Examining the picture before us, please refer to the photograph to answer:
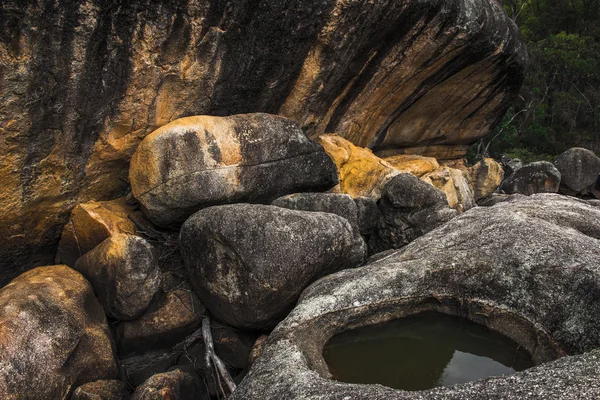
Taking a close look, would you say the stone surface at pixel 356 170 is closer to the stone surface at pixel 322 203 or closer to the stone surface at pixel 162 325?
the stone surface at pixel 322 203

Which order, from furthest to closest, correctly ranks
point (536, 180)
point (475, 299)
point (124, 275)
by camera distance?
point (536, 180) → point (124, 275) → point (475, 299)

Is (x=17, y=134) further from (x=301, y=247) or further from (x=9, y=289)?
(x=301, y=247)

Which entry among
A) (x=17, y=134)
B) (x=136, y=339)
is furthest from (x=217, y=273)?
(x=17, y=134)

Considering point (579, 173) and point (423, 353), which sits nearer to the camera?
point (423, 353)

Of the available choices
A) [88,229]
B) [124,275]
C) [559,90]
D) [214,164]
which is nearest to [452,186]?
[214,164]

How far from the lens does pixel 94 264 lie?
23.4 feet

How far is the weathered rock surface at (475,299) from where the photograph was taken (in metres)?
4.17

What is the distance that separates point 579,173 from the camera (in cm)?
1886

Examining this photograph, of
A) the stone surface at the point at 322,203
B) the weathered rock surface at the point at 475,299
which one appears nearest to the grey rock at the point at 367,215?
the stone surface at the point at 322,203

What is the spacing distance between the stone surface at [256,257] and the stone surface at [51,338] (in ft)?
5.10

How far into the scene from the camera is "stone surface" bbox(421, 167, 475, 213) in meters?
11.9

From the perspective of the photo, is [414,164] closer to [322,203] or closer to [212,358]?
[322,203]

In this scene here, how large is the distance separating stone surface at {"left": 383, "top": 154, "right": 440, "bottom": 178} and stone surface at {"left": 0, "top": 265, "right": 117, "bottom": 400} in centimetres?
826

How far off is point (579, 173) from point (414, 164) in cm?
991
